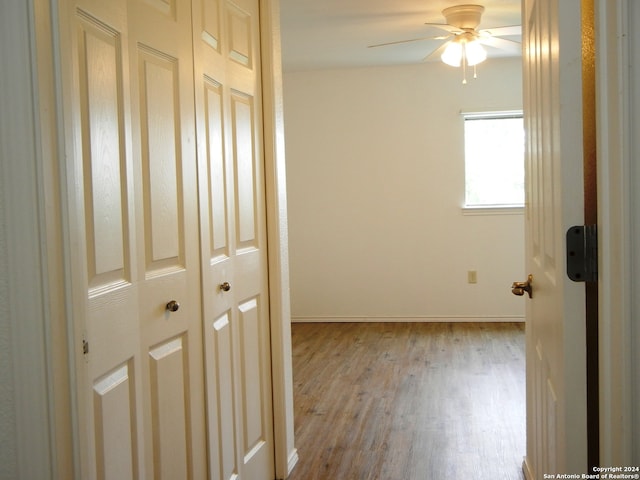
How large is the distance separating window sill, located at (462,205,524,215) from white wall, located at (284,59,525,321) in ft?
0.16

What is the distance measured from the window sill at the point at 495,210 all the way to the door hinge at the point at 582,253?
4998 mm

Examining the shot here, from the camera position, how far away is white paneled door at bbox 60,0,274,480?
1.41 meters

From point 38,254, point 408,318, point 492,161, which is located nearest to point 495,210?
point 492,161

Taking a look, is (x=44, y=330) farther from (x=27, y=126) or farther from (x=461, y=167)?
(x=461, y=167)

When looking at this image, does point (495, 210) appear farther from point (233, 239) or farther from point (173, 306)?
point (173, 306)

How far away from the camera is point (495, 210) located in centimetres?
600

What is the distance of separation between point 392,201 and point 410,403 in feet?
8.91

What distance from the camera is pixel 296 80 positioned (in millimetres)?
6266

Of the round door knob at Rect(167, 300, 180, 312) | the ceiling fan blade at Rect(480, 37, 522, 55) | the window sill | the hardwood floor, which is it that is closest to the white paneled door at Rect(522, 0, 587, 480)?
the round door knob at Rect(167, 300, 180, 312)

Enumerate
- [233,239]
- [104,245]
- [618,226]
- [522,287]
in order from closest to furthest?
[618,226]
[104,245]
[522,287]
[233,239]

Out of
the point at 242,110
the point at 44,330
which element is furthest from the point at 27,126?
the point at 242,110

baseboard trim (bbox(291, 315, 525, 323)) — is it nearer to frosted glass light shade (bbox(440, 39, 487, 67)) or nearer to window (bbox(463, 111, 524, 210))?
window (bbox(463, 111, 524, 210))

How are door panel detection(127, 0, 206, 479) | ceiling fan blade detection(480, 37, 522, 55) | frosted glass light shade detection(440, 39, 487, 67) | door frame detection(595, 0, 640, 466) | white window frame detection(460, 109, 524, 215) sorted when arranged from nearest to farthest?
door frame detection(595, 0, 640, 466) < door panel detection(127, 0, 206, 479) < frosted glass light shade detection(440, 39, 487, 67) < ceiling fan blade detection(480, 37, 522, 55) < white window frame detection(460, 109, 524, 215)

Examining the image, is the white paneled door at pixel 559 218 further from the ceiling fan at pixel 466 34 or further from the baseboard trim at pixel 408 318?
the baseboard trim at pixel 408 318
